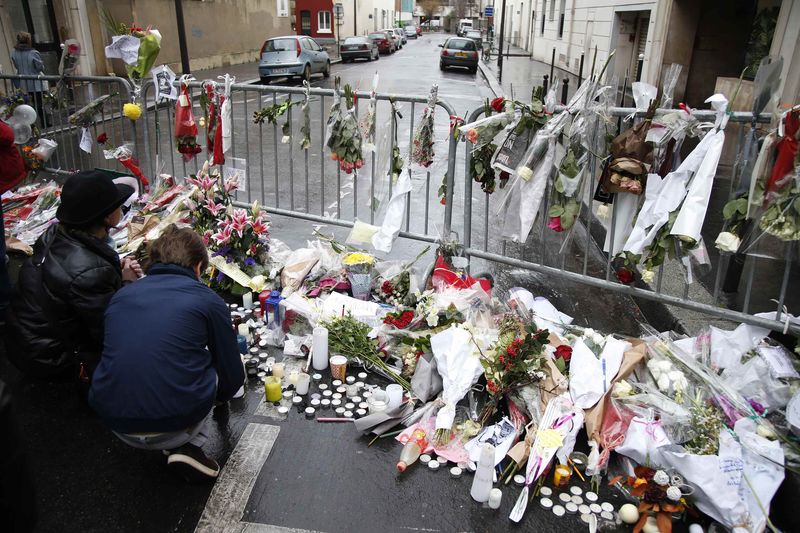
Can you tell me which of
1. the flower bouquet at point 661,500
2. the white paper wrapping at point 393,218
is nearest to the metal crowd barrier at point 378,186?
the white paper wrapping at point 393,218

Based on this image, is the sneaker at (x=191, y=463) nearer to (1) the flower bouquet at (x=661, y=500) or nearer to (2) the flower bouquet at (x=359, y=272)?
(2) the flower bouquet at (x=359, y=272)

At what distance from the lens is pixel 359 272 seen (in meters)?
4.95

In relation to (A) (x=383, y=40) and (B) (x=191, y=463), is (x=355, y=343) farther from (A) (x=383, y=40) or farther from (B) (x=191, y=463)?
(A) (x=383, y=40)

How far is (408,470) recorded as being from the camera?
3.31 meters

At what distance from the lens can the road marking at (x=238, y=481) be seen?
290cm

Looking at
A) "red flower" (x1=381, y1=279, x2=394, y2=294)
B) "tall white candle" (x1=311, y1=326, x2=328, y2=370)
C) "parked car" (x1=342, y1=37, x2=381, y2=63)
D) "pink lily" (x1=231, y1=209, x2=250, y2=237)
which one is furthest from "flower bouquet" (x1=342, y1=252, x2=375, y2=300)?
"parked car" (x1=342, y1=37, x2=381, y2=63)

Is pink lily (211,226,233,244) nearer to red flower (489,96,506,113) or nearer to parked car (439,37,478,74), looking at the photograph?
red flower (489,96,506,113)

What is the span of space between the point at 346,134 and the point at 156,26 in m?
22.0

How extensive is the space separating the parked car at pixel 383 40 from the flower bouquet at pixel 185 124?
39.1 metres

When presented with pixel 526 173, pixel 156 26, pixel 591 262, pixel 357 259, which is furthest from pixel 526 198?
pixel 156 26

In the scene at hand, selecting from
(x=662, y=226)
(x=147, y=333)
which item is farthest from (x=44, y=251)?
(x=662, y=226)

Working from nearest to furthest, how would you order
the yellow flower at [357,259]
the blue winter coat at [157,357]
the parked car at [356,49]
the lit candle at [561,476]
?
1. the blue winter coat at [157,357]
2. the lit candle at [561,476]
3. the yellow flower at [357,259]
4. the parked car at [356,49]

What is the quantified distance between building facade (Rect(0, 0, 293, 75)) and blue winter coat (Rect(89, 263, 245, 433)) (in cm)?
812

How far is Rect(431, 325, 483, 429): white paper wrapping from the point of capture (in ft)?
12.2
